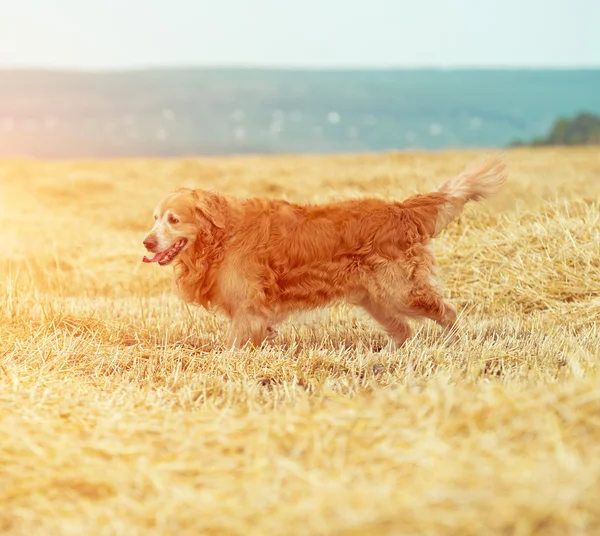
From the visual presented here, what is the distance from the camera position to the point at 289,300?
398cm

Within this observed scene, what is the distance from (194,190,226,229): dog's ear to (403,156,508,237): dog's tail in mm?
943

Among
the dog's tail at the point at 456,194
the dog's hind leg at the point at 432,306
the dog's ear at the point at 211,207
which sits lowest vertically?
the dog's hind leg at the point at 432,306

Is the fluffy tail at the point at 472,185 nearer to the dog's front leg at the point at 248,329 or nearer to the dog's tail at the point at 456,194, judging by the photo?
the dog's tail at the point at 456,194

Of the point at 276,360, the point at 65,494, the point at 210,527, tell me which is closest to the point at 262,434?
the point at 210,527

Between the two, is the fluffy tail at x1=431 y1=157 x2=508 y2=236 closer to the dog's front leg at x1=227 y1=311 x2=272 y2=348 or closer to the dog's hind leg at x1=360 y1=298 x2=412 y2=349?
the dog's hind leg at x1=360 y1=298 x2=412 y2=349

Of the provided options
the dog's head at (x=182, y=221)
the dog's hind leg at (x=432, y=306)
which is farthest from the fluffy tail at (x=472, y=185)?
the dog's head at (x=182, y=221)

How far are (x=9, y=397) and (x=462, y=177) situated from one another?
97.9 inches

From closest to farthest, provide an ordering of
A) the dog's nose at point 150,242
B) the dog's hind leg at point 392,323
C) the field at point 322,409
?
the field at point 322,409 → the dog's nose at point 150,242 → the dog's hind leg at point 392,323

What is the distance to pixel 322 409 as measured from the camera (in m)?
2.44

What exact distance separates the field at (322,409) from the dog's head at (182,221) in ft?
1.58

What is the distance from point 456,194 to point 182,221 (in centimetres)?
142

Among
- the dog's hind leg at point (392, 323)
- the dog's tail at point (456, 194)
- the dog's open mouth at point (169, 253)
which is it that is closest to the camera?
the dog's open mouth at point (169, 253)

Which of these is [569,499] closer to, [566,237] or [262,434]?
[262,434]

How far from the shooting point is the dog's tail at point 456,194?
3980 mm
